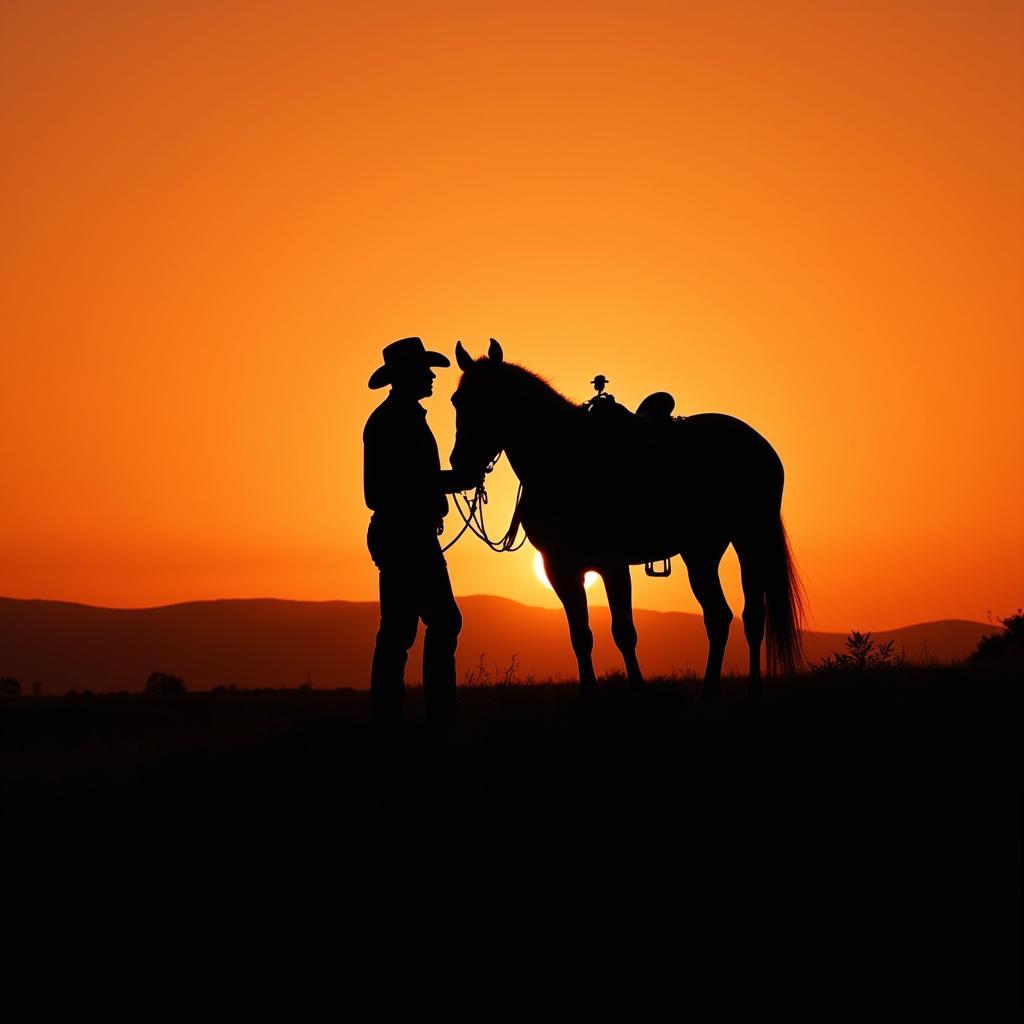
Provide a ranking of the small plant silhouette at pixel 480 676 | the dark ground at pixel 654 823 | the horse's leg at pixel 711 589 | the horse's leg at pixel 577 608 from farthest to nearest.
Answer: the small plant silhouette at pixel 480 676 < the horse's leg at pixel 711 589 < the horse's leg at pixel 577 608 < the dark ground at pixel 654 823

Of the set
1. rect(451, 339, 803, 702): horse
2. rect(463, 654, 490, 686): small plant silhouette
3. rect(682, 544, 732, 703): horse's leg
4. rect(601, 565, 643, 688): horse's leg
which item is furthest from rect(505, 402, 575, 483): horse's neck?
rect(463, 654, 490, 686): small plant silhouette

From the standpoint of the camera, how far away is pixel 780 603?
529 inches

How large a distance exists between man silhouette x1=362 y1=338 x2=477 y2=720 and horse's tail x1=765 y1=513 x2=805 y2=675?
4.58 m

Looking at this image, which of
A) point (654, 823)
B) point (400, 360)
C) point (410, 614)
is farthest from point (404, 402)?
point (654, 823)

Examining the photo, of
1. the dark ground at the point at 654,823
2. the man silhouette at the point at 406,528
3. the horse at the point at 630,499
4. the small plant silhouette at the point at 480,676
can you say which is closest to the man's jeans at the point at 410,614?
the man silhouette at the point at 406,528

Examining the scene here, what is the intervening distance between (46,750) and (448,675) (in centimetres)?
642

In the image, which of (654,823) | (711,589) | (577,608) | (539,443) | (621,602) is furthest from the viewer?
(711,589)

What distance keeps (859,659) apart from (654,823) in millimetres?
6119

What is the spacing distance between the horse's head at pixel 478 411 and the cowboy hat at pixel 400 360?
42.0 inches

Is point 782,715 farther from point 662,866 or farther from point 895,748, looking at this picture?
point 662,866

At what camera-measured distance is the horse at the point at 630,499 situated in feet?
37.3

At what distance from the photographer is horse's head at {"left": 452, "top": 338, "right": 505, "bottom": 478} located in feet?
36.3

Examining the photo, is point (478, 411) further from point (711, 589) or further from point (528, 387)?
point (711, 589)

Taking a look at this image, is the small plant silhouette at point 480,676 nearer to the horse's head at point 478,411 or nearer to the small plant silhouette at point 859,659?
the horse's head at point 478,411
